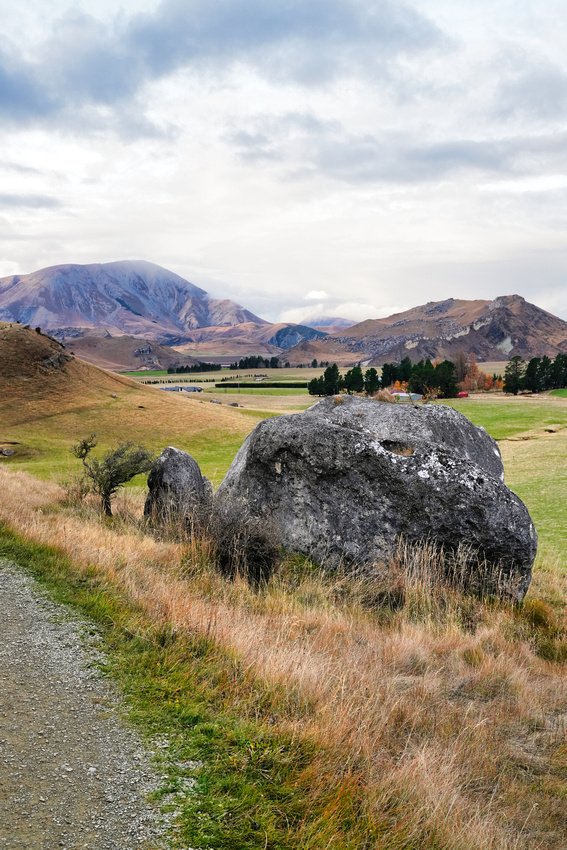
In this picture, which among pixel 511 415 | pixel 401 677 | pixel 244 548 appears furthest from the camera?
pixel 511 415

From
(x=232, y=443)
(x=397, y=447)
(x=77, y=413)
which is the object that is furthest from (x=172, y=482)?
(x=77, y=413)

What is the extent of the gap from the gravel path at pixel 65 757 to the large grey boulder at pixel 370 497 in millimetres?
5663

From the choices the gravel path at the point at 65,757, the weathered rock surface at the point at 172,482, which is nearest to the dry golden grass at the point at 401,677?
the gravel path at the point at 65,757

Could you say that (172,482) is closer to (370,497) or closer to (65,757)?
(370,497)

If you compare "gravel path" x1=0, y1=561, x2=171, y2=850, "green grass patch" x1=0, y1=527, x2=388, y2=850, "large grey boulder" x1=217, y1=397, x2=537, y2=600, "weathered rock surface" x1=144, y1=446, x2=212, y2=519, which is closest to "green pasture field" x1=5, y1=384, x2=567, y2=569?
"large grey boulder" x1=217, y1=397, x2=537, y2=600

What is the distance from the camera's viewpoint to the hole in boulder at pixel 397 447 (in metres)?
11.0

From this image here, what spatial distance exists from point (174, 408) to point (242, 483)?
5239cm

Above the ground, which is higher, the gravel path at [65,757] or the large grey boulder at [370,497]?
the large grey boulder at [370,497]

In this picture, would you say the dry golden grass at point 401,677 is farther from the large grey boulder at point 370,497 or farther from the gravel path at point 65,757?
the gravel path at point 65,757

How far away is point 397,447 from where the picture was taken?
36.7 ft

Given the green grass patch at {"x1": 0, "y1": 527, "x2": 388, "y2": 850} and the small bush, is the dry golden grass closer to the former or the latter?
the green grass patch at {"x1": 0, "y1": 527, "x2": 388, "y2": 850}

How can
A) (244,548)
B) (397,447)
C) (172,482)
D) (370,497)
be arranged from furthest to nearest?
1. (172,482)
2. (397,447)
3. (370,497)
4. (244,548)

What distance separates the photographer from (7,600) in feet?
23.4

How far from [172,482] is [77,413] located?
43718 mm
